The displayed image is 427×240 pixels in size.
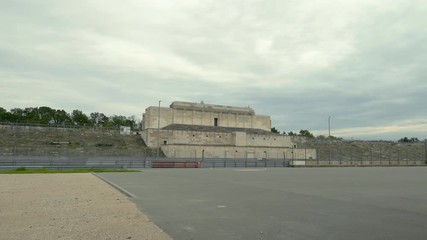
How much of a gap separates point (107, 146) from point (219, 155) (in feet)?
66.7

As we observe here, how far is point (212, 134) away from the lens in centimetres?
7288

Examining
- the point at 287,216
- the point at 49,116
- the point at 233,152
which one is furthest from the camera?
the point at 49,116

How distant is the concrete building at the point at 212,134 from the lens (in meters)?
67.4

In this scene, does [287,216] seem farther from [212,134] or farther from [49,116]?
[49,116]

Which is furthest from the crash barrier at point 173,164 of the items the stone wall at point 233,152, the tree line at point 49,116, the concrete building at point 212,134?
the tree line at point 49,116

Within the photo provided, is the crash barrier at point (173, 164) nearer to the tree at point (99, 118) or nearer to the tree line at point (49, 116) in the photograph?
the tree line at point (49, 116)

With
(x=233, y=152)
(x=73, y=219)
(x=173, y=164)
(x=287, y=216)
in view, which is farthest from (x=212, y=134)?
(x=73, y=219)

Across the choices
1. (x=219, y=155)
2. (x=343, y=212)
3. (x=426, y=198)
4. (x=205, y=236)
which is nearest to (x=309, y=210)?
(x=343, y=212)

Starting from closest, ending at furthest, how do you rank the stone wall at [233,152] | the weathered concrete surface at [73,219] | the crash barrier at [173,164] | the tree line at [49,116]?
the weathered concrete surface at [73,219], the crash barrier at [173,164], the stone wall at [233,152], the tree line at [49,116]

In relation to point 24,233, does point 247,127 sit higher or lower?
higher

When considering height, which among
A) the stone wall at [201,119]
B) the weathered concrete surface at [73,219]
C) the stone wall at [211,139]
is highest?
the stone wall at [201,119]

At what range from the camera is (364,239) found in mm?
6594

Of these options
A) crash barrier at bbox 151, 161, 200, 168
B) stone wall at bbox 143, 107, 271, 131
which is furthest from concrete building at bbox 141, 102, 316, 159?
crash barrier at bbox 151, 161, 200, 168

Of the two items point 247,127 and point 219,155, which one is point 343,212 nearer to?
point 219,155
